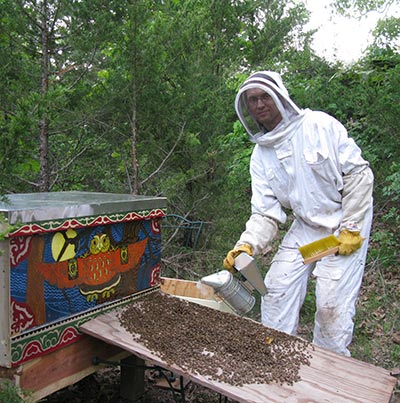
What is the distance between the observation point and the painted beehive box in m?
1.91

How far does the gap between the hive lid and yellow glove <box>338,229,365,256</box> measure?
3.51ft

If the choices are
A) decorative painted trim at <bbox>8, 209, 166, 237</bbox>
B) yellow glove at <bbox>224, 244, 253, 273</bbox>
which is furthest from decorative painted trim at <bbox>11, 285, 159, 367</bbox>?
yellow glove at <bbox>224, 244, 253, 273</bbox>

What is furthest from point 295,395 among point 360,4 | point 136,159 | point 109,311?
point 360,4

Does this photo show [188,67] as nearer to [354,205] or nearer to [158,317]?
[354,205]

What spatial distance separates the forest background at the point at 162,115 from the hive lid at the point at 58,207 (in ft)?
1.37

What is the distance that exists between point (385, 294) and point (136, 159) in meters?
2.78

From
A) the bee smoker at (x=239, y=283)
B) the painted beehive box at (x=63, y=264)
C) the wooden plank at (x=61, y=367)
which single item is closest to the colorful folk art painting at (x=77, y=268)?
the painted beehive box at (x=63, y=264)

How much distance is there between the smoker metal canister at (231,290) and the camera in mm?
2506

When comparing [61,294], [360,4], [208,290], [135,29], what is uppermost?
[360,4]

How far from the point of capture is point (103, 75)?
372 centimetres

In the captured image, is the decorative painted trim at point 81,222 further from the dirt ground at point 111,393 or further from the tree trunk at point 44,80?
the tree trunk at point 44,80

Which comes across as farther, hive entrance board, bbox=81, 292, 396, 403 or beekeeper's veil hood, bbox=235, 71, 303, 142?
beekeeper's veil hood, bbox=235, 71, 303, 142

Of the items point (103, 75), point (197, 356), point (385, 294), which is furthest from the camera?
point (385, 294)

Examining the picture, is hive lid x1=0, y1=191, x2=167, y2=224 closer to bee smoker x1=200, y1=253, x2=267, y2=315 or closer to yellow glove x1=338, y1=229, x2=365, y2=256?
bee smoker x1=200, y1=253, x2=267, y2=315
